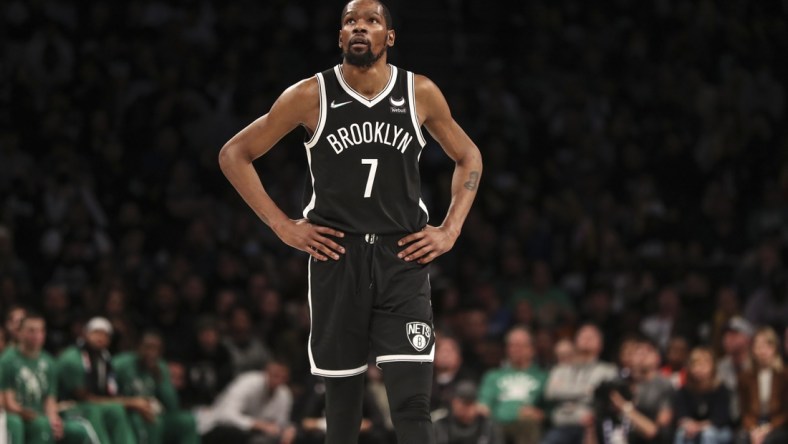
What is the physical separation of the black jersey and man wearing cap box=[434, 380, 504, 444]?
18.0ft

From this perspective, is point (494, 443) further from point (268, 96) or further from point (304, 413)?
point (268, 96)

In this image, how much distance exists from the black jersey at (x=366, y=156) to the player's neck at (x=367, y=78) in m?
0.02

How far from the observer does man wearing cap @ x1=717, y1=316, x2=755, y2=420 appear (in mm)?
11289

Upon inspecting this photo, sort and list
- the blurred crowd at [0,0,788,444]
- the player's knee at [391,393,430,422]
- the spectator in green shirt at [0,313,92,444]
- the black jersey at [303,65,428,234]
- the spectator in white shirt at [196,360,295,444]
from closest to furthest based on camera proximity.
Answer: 1. the player's knee at [391,393,430,422]
2. the black jersey at [303,65,428,234]
3. the spectator in green shirt at [0,313,92,444]
4. the spectator in white shirt at [196,360,295,444]
5. the blurred crowd at [0,0,788,444]

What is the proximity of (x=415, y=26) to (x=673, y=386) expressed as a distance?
6.57 metres

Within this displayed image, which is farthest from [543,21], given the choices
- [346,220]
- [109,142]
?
[346,220]

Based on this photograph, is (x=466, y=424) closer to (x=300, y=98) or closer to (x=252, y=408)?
(x=252, y=408)

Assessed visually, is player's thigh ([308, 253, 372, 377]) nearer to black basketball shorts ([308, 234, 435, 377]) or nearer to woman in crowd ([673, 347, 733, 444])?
black basketball shorts ([308, 234, 435, 377])

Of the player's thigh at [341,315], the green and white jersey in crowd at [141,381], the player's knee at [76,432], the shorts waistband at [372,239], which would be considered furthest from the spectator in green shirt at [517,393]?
the shorts waistband at [372,239]

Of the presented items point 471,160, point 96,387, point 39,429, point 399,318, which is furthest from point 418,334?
point 96,387

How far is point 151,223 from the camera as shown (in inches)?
523

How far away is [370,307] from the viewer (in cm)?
542

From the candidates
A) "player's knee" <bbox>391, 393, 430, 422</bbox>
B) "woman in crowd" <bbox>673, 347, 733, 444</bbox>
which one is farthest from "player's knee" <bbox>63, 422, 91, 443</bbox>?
"player's knee" <bbox>391, 393, 430, 422</bbox>

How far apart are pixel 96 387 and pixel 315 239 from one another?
229 inches
